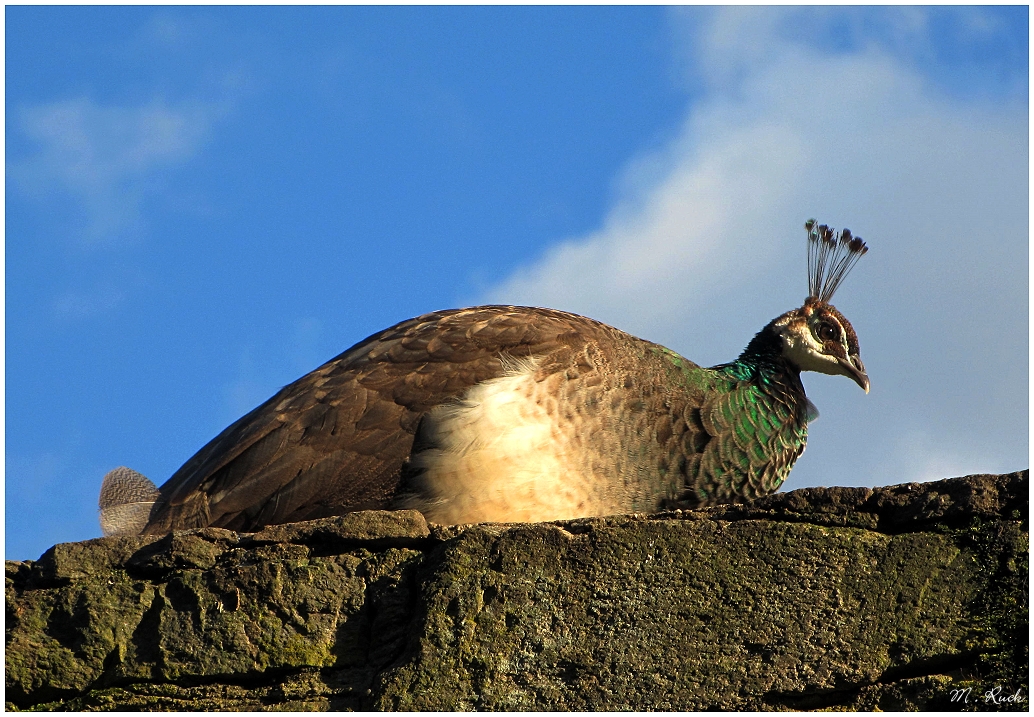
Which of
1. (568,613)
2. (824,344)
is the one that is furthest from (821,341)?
(568,613)

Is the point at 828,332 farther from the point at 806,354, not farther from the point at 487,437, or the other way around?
the point at 487,437

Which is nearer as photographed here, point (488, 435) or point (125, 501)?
point (488, 435)

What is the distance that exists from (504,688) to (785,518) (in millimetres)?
1072

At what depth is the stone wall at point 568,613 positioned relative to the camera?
3750 millimetres

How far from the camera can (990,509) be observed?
3.90 metres

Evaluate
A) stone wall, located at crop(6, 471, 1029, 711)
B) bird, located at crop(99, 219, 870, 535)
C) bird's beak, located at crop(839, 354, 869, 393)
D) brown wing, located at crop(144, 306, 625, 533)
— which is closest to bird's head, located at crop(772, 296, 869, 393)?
bird's beak, located at crop(839, 354, 869, 393)

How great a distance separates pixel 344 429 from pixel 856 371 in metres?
2.83

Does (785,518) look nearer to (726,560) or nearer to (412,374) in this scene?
(726,560)

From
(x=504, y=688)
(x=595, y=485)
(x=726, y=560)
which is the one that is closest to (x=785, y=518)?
(x=726, y=560)

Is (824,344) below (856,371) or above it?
above

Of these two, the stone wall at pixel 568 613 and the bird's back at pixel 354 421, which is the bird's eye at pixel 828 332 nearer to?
the bird's back at pixel 354 421

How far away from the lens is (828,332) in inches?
263

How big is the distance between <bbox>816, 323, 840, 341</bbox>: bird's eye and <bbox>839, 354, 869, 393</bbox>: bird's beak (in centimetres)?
14

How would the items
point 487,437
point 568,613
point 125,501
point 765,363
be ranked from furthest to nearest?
1. point 765,363
2. point 125,501
3. point 487,437
4. point 568,613
